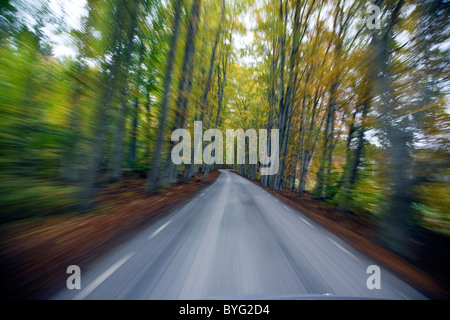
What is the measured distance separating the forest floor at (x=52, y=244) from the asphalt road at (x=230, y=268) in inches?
10.4

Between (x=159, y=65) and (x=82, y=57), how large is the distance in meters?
5.73

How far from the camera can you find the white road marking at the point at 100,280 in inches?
72.4

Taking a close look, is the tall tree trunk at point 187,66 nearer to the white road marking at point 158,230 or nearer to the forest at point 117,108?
the forest at point 117,108

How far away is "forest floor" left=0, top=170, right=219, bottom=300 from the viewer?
1.87m

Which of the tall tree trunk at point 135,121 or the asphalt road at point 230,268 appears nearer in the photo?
the asphalt road at point 230,268

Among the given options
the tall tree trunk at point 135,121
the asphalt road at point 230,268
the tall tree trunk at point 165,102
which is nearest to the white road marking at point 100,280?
the asphalt road at point 230,268

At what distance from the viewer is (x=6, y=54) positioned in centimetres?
390

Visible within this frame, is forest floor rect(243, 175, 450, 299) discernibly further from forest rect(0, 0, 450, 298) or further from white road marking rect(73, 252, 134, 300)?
white road marking rect(73, 252, 134, 300)

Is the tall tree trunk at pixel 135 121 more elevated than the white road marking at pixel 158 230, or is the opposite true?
the tall tree trunk at pixel 135 121

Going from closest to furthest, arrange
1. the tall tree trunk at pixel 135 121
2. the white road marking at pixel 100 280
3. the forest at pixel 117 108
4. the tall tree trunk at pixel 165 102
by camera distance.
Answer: the white road marking at pixel 100 280 → the forest at pixel 117 108 → the tall tree trunk at pixel 165 102 → the tall tree trunk at pixel 135 121

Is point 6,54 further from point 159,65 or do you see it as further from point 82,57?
point 159,65

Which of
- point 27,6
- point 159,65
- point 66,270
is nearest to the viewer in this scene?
point 66,270

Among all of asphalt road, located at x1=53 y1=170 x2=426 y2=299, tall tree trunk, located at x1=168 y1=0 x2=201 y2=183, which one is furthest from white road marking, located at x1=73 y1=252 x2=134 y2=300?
tall tree trunk, located at x1=168 y1=0 x2=201 y2=183
